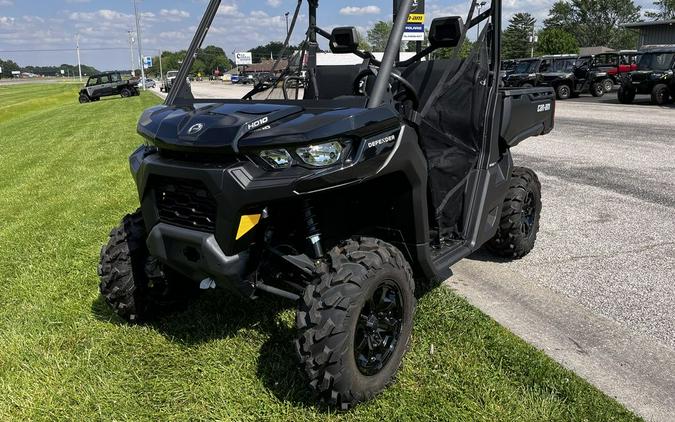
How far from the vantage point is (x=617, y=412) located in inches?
99.8

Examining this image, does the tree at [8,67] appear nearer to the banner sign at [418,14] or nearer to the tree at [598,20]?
the tree at [598,20]

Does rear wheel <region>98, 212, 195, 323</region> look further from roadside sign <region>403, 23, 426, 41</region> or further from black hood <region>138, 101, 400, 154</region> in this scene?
roadside sign <region>403, 23, 426, 41</region>

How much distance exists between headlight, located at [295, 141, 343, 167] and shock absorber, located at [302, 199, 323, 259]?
31cm

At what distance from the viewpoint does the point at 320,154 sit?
2.38 m

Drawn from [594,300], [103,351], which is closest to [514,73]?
[594,300]

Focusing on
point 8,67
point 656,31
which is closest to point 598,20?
point 656,31

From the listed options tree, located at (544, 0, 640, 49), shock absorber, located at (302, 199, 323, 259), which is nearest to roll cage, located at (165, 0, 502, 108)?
shock absorber, located at (302, 199, 323, 259)

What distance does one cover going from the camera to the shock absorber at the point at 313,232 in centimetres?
263

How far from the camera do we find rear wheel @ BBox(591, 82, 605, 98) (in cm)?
2462

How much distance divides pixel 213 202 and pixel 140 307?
1202 mm

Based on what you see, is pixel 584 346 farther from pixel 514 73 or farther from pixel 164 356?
pixel 514 73

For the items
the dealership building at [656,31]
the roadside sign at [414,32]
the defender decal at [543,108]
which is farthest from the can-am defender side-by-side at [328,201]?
the dealership building at [656,31]

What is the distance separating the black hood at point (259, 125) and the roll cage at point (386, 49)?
15 centimetres

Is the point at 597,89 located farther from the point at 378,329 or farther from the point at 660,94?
the point at 378,329
